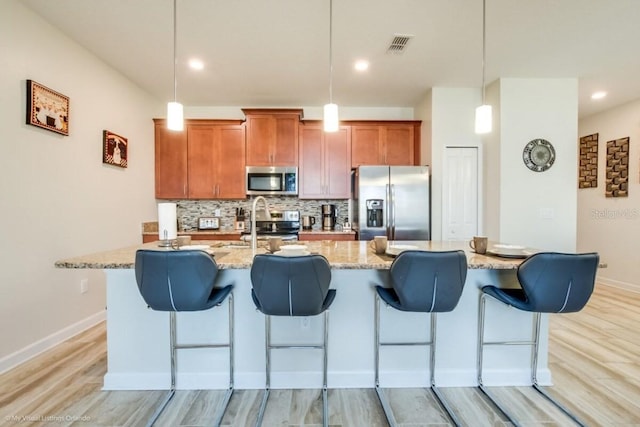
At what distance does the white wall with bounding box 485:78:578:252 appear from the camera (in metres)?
3.57

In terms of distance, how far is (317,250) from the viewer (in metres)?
2.07

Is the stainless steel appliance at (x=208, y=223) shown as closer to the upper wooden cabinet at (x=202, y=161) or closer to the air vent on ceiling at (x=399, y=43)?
the upper wooden cabinet at (x=202, y=161)

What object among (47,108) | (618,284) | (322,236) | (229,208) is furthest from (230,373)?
(618,284)

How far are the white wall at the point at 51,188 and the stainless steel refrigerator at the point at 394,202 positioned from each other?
2.81 meters

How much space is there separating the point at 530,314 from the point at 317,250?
1.45 meters

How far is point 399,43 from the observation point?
111 inches

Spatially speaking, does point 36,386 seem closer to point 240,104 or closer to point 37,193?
point 37,193

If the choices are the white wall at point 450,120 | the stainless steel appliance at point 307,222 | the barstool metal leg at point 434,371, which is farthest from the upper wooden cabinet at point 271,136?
the barstool metal leg at point 434,371

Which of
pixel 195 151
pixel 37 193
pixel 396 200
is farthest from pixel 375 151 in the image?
pixel 37 193

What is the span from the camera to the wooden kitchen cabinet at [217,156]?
420 cm

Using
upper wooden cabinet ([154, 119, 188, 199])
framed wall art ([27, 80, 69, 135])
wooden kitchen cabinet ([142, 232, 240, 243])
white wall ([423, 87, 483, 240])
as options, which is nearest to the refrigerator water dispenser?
white wall ([423, 87, 483, 240])

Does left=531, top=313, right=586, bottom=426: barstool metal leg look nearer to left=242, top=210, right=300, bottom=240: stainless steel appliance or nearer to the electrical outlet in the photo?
left=242, top=210, right=300, bottom=240: stainless steel appliance

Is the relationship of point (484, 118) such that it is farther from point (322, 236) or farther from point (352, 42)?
point (322, 236)

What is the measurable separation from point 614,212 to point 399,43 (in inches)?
162
